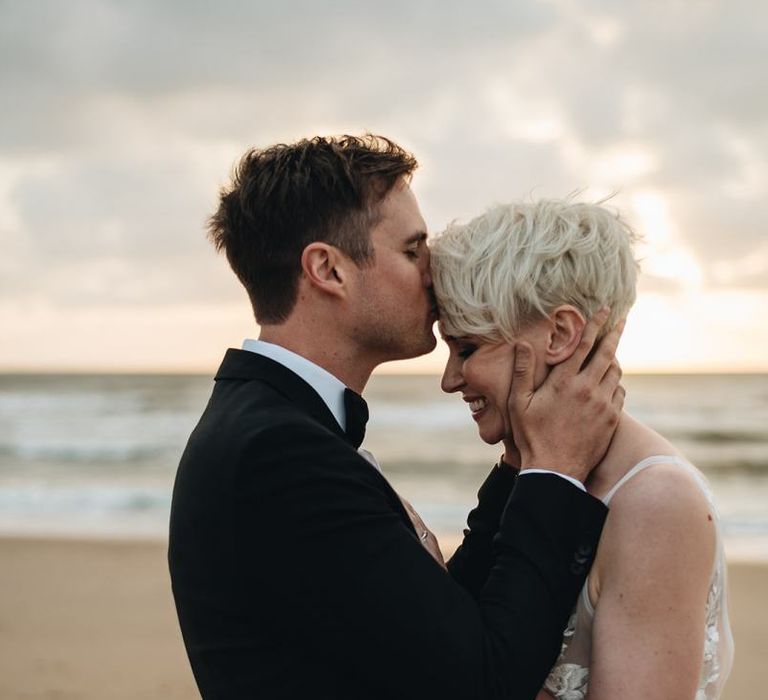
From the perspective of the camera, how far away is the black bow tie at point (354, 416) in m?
2.52

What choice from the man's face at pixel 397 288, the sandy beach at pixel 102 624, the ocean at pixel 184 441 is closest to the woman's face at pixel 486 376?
the man's face at pixel 397 288

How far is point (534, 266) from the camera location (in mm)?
2576

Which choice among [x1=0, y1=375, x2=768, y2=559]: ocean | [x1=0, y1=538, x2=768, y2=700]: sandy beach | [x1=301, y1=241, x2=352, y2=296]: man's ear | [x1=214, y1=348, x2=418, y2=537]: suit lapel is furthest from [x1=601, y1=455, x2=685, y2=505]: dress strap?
[x1=0, y1=375, x2=768, y2=559]: ocean

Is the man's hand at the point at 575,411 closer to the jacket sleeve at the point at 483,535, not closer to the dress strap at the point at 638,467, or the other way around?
the dress strap at the point at 638,467

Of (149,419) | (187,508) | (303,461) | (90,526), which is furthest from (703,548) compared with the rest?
(149,419)

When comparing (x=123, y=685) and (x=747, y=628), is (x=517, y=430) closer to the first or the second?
(x=123, y=685)

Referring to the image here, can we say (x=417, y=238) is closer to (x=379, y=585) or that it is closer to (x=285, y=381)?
(x=285, y=381)

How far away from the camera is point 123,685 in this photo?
687 cm

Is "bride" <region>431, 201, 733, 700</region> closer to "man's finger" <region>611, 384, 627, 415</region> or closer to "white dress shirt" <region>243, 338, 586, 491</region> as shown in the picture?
"man's finger" <region>611, 384, 627, 415</region>

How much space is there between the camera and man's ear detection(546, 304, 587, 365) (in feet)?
8.33

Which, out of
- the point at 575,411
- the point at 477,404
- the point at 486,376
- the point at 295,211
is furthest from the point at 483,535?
the point at 295,211

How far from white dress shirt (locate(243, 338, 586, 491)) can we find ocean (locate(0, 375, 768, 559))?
9215mm

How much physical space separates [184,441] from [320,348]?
2160 cm

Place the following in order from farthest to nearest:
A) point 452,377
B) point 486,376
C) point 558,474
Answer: point 452,377, point 486,376, point 558,474
